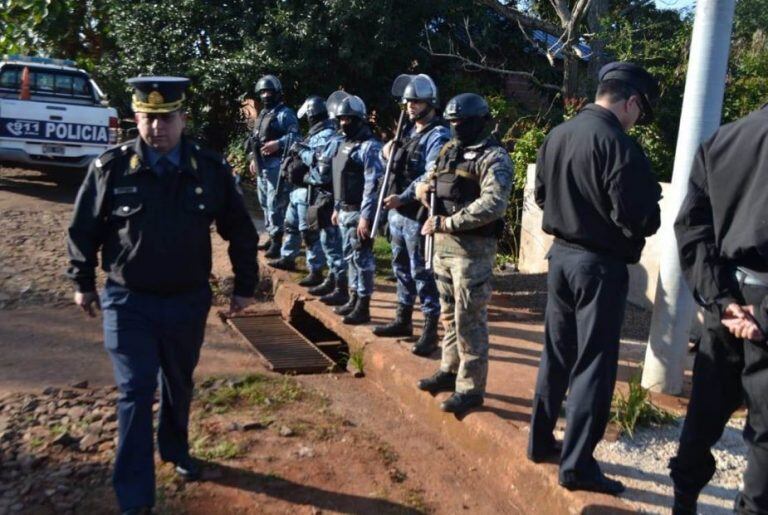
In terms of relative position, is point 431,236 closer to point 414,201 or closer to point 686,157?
point 414,201

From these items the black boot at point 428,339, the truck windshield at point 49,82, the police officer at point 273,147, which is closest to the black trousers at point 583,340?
the black boot at point 428,339

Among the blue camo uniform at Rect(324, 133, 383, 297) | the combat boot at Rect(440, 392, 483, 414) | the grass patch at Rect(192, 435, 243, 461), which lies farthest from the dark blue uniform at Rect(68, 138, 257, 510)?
the blue camo uniform at Rect(324, 133, 383, 297)

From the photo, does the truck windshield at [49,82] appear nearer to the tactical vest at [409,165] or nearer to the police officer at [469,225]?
the tactical vest at [409,165]

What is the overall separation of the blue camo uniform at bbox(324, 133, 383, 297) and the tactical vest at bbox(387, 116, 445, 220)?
1.57 feet

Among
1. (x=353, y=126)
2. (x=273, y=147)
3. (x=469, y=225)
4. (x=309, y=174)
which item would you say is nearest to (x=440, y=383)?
(x=469, y=225)

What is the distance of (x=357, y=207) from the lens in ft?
21.6

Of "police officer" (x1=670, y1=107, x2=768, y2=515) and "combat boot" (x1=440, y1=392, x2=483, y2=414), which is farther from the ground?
"police officer" (x1=670, y1=107, x2=768, y2=515)

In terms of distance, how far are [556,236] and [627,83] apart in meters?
0.76

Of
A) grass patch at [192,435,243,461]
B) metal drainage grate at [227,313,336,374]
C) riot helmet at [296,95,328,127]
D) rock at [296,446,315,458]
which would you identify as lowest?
rock at [296,446,315,458]

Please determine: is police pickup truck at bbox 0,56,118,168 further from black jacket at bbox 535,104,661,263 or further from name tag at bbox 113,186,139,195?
black jacket at bbox 535,104,661,263

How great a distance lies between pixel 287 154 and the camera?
26.5ft

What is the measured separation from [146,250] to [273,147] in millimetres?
4787

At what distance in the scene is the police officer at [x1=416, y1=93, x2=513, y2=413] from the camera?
4.41 metres

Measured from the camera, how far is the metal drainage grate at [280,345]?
621 cm
